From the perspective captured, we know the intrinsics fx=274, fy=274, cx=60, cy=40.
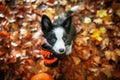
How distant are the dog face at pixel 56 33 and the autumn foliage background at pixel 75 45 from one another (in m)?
0.39

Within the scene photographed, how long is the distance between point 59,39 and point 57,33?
0.26 feet

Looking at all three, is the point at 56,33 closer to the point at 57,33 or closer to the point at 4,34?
the point at 57,33

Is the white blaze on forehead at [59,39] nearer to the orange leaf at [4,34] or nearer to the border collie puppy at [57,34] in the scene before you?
the border collie puppy at [57,34]

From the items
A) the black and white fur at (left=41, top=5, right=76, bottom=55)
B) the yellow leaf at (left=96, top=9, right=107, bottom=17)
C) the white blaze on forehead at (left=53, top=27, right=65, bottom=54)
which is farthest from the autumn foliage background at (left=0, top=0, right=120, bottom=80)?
the white blaze on forehead at (left=53, top=27, right=65, bottom=54)

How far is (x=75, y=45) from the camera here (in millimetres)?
3701

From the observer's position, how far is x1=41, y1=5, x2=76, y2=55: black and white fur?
3.26 metres

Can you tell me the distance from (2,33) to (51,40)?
85 centimetres

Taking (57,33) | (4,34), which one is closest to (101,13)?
(57,33)

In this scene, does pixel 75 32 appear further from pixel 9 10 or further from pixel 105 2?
pixel 9 10

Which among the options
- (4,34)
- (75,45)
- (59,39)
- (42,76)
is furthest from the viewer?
(4,34)

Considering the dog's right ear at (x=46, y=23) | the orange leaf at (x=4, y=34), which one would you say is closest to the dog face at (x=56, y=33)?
the dog's right ear at (x=46, y=23)

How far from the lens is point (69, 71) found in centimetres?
366

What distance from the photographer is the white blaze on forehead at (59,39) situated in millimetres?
3239

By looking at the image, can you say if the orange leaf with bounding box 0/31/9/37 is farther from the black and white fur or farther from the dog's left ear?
the dog's left ear
